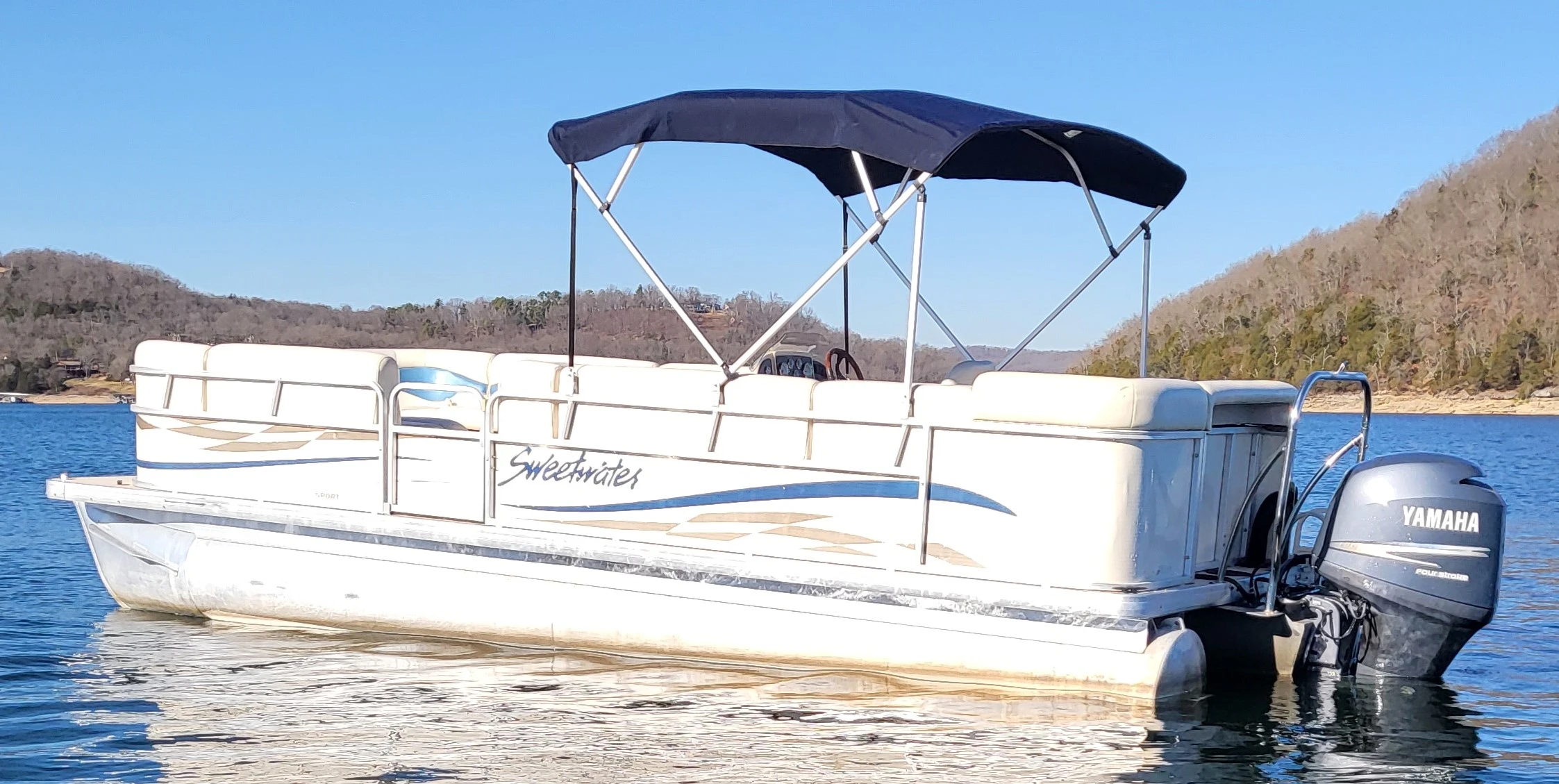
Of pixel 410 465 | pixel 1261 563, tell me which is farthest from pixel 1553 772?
pixel 410 465

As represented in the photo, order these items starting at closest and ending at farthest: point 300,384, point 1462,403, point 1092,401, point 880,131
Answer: point 1092,401 → point 880,131 → point 300,384 → point 1462,403

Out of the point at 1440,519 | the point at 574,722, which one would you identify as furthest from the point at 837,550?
the point at 1440,519

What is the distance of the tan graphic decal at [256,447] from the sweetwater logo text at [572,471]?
5.06ft

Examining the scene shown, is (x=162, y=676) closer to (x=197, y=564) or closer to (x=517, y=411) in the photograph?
(x=197, y=564)

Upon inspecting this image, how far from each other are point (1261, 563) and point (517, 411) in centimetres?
420

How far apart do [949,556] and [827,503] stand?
0.68 metres

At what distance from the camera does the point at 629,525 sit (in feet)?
25.1

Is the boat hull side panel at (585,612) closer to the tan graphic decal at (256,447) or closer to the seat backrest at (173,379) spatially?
the tan graphic decal at (256,447)

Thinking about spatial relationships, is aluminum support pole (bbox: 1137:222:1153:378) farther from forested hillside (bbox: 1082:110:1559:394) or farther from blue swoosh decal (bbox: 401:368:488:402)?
forested hillside (bbox: 1082:110:1559:394)

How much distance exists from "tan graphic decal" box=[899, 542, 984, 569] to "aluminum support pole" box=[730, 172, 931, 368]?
1.30 metres

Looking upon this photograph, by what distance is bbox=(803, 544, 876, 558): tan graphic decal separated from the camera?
7000mm

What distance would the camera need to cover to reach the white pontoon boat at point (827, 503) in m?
6.50

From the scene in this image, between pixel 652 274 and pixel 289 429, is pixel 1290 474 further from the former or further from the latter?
pixel 289 429

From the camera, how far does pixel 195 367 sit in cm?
893
